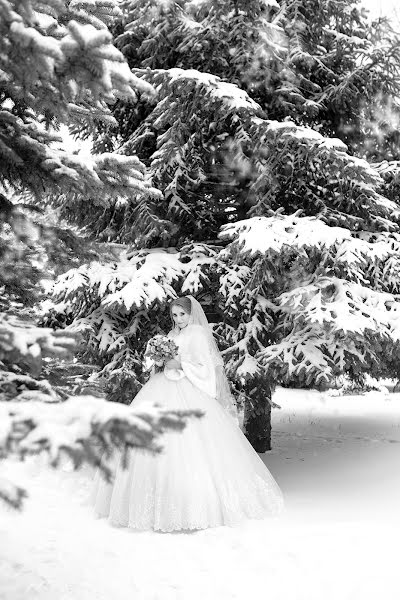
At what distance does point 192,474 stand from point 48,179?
3090 millimetres

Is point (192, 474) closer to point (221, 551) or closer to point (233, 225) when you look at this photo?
point (221, 551)

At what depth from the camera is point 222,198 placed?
9211 mm

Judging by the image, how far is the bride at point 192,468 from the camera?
541cm

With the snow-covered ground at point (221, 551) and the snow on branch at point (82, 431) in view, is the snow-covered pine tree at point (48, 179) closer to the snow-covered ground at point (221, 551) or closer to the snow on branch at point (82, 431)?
the snow on branch at point (82, 431)

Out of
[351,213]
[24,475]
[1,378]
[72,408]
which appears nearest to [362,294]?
[351,213]

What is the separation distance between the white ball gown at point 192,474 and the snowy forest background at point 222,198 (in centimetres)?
74

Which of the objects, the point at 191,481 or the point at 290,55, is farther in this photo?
the point at 290,55

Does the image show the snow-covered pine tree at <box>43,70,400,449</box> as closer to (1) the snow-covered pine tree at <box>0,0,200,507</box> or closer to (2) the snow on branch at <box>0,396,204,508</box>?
(1) the snow-covered pine tree at <box>0,0,200,507</box>

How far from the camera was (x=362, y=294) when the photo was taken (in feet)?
20.2

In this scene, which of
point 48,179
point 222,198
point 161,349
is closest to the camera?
point 48,179

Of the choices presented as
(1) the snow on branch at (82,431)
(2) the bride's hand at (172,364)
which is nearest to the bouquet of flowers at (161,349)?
(2) the bride's hand at (172,364)

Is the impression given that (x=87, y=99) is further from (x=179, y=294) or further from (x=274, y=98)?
(x=274, y=98)

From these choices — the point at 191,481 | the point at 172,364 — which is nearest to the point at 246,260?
the point at 172,364

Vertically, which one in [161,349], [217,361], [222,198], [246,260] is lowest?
[217,361]
